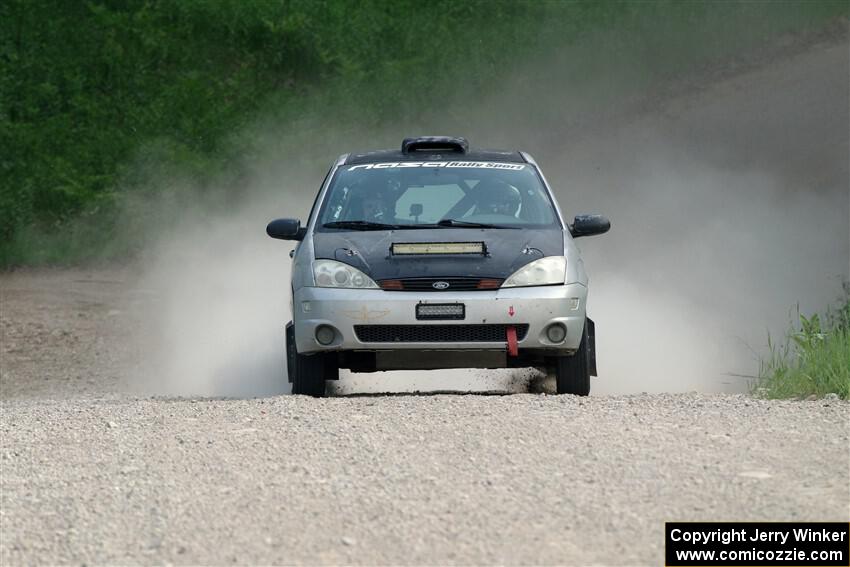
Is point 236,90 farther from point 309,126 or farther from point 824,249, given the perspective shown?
point 824,249

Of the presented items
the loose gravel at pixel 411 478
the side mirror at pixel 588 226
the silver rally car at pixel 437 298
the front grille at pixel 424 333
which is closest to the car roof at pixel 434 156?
the silver rally car at pixel 437 298

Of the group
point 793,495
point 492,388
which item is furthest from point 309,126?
point 793,495

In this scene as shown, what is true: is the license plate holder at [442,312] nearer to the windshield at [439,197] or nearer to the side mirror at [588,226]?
the windshield at [439,197]

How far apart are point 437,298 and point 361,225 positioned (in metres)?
1.17

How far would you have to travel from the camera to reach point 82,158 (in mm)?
26078

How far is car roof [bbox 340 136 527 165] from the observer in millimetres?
12170

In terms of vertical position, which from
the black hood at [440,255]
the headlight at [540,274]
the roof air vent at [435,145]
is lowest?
the headlight at [540,274]

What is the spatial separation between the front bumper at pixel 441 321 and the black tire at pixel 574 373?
292 millimetres

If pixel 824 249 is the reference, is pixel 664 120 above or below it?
above

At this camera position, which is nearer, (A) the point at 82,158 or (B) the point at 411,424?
(B) the point at 411,424

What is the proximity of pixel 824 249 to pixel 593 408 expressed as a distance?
43.4 feet

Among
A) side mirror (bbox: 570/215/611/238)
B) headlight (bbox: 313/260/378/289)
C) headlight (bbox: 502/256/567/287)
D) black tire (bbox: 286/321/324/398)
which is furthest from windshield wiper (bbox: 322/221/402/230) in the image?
side mirror (bbox: 570/215/611/238)

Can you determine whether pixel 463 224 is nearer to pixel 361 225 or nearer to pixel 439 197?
pixel 361 225

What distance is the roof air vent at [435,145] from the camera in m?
12.4
